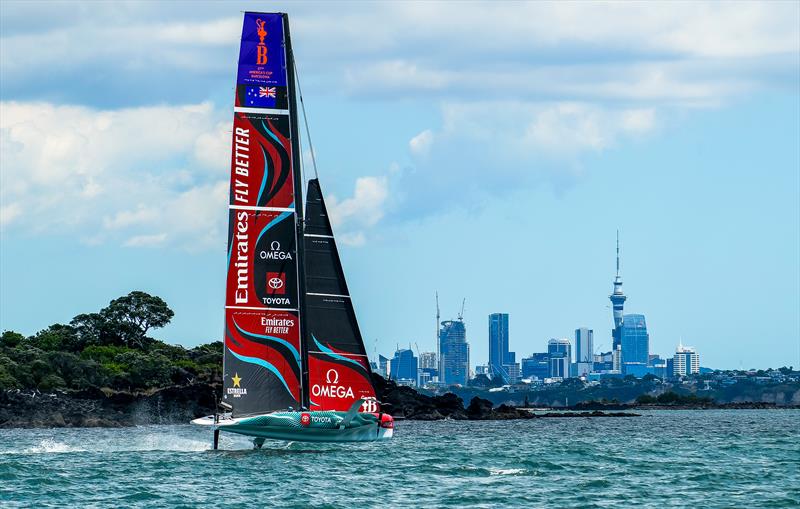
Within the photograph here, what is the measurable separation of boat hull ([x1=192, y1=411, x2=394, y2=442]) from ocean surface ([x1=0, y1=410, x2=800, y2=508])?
0.96 m

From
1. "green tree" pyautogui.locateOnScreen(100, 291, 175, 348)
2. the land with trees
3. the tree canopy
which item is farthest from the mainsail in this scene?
"green tree" pyautogui.locateOnScreen(100, 291, 175, 348)

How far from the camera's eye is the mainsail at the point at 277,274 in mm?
55062

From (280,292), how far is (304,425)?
17.1 ft

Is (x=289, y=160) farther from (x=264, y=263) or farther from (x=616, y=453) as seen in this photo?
(x=616, y=453)

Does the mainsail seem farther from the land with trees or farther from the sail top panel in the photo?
the land with trees

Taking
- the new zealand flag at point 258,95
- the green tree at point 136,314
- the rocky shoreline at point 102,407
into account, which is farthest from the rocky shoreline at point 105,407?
the new zealand flag at point 258,95

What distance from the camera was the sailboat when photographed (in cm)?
5503

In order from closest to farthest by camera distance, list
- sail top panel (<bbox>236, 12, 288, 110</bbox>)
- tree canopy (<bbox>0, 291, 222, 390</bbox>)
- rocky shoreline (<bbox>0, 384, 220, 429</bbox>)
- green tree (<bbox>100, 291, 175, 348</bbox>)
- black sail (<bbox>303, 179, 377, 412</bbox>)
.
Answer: sail top panel (<bbox>236, 12, 288, 110</bbox>), black sail (<bbox>303, 179, 377, 412</bbox>), rocky shoreline (<bbox>0, 384, 220, 429</bbox>), tree canopy (<bbox>0, 291, 222, 390</bbox>), green tree (<bbox>100, 291, 175, 348</bbox>)

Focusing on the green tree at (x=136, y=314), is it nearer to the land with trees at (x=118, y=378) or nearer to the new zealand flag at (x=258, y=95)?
the land with trees at (x=118, y=378)

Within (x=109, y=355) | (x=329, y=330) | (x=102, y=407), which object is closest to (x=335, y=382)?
(x=329, y=330)

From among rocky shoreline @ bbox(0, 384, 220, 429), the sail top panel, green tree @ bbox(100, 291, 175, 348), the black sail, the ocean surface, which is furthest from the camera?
green tree @ bbox(100, 291, 175, 348)

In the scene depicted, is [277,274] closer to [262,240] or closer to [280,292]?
[280,292]

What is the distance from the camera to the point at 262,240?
5525 centimetres

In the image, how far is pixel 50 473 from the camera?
51.4 meters
